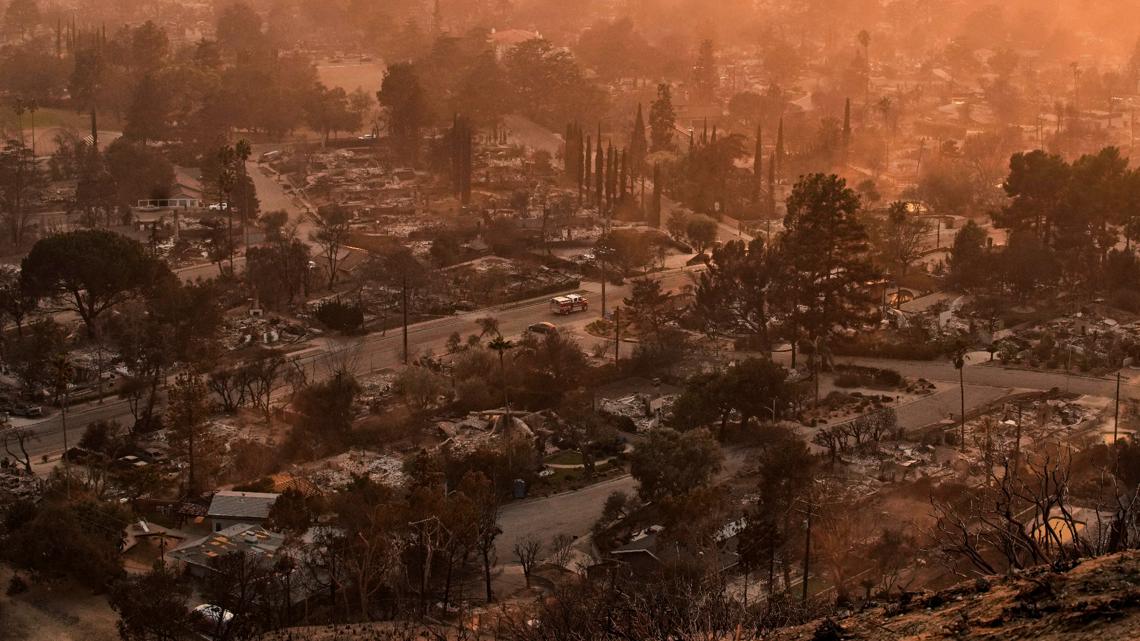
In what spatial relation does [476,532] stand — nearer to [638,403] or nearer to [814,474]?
[814,474]

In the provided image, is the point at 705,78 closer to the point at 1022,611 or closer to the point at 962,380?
the point at 962,380

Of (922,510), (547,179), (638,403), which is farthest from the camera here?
(547,179)

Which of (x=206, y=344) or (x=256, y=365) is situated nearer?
(x=256, y=365)

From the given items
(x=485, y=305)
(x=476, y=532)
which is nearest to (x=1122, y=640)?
(x=476, y=532)

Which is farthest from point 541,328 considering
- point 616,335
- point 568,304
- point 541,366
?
point 541,366

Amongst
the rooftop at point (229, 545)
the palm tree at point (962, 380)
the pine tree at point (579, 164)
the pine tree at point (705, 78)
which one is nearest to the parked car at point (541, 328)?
the palm tree at point (962, 380)

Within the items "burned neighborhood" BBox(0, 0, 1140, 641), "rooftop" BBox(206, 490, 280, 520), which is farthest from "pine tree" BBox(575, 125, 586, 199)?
"rooftop" BBox(206, 490, 280, 520)

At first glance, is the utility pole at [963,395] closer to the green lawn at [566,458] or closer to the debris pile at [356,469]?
the green lawn at [566,458]

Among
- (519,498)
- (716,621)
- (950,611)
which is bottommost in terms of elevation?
(519,498)
